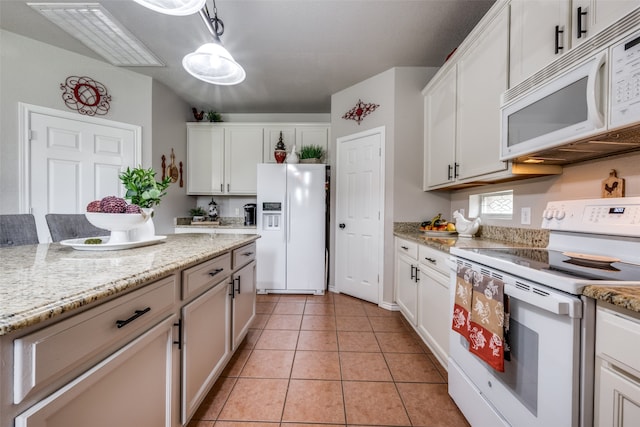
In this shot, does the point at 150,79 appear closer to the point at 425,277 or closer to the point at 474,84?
the point at 474,84

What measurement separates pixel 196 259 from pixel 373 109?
272cm

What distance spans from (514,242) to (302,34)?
8.15 ft

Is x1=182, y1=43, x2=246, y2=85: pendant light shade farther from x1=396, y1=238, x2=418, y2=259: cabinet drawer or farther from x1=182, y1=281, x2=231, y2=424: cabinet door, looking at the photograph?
x1=396, y1=238, x2=418, y2=259: cabinet drawer

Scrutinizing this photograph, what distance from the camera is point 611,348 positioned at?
0.73 metres

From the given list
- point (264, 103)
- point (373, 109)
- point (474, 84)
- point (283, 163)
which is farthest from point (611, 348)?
point (264, 103)

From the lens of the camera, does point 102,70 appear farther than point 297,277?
No

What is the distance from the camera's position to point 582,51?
3.52 ft

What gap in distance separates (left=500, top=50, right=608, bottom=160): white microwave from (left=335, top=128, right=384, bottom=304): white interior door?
5.34ft

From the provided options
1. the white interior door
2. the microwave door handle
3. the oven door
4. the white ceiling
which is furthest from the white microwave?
the white interior door

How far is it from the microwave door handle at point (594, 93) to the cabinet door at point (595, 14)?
14 centimetres

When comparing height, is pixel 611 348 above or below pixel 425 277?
above

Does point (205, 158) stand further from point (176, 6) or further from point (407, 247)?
point (407, 247)

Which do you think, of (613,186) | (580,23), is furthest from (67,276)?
(613,186)

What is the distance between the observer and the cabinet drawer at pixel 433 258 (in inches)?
68.5
